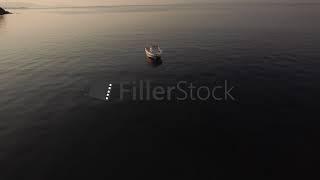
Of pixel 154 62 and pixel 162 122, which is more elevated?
pixel 154 62

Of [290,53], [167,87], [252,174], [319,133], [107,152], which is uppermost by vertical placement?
[290,53]

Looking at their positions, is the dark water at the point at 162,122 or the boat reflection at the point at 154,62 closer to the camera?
the dark water at the point at 162,122

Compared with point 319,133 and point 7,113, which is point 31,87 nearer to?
point 7,113

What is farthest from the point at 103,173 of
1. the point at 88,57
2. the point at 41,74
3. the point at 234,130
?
the point at 88,57

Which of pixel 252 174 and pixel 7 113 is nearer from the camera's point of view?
pixel 252 174

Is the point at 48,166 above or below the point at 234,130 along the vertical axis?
below

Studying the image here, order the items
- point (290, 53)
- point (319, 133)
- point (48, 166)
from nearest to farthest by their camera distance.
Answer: point (48, 166), point (319, 133), point (290, 53)

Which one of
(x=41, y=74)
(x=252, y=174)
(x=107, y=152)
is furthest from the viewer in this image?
(x=41, y=74)

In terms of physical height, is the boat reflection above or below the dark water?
above

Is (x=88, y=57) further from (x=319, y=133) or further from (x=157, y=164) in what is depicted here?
(x=319, y=133)

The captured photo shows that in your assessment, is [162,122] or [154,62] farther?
[154,62]

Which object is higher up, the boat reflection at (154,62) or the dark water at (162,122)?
the boat reflection at (154,62)
